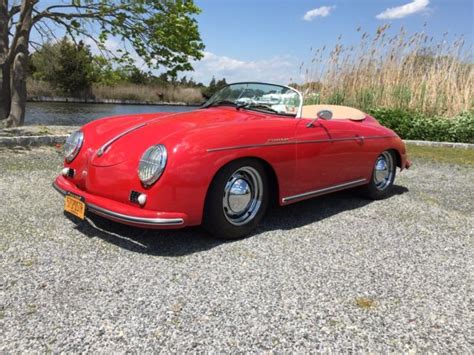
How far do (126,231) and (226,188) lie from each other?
32.8 inches

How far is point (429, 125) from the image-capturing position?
8.63m

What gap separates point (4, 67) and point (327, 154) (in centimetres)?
785

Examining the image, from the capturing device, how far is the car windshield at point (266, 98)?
3548 mm

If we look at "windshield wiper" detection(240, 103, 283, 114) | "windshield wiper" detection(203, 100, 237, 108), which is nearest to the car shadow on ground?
"windshield wiper" detection(240, 103, 283, 114)

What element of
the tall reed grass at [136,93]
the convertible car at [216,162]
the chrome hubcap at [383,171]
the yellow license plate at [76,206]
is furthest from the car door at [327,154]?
the tall reed grass at [136,93]

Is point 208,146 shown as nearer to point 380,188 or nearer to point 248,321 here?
point 248,321

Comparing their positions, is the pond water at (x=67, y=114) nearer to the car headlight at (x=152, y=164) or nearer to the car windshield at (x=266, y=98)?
the car windshield at (x=266, y=98)

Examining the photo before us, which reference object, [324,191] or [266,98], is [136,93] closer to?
[266,98]

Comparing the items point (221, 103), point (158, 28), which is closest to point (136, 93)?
point (158, 28)

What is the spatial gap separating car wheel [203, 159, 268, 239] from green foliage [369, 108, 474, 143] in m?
6.87

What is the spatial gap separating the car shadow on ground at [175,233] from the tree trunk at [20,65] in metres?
6.26

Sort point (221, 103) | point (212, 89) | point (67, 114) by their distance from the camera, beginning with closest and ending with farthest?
point (221, 103), point (67, 114), point (212, 89)

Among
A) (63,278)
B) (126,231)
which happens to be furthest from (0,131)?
(63,278)

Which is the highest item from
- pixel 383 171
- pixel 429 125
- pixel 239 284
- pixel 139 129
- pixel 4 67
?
pixel 4 67
